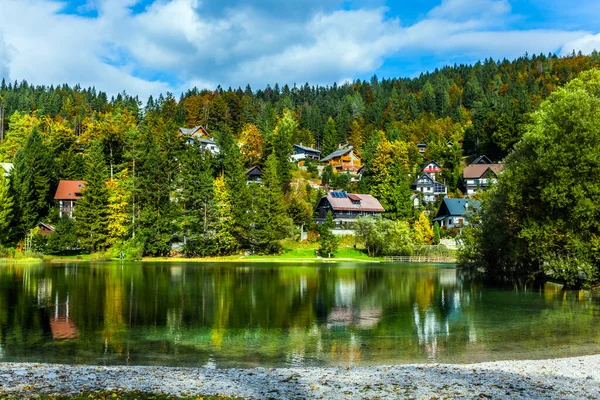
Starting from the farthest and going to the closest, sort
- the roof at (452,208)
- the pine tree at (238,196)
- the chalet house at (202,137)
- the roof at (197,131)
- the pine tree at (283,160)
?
the roof at (197,131)
the chalet house at (202,137)
the pine tree at (283,160)
the roof at (452,208)
the pine tree at (238,196)

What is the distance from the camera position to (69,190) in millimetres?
91812

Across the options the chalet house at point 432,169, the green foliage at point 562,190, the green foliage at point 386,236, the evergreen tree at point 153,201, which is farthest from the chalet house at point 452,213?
the green foliage at point 562,190

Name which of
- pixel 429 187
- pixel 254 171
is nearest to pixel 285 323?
pixel 254 171

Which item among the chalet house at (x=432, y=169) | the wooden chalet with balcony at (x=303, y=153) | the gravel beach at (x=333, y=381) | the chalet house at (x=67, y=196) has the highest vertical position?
the wooden chalet with balcony at (x=303, y=153)

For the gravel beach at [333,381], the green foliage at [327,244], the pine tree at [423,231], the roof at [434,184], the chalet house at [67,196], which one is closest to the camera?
the gravel beach at [333,381]

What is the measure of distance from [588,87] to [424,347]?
4032 cm

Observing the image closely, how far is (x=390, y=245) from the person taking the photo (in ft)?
269

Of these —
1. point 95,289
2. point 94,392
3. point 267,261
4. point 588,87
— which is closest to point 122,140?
point 267,261

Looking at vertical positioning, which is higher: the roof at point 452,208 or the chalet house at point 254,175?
the chalet house at point 254,175

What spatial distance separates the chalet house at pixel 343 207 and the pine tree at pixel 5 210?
2040 inches

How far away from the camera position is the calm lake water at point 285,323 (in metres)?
18.6

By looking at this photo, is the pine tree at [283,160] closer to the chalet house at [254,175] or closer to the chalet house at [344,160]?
the chalet house at [254,175]

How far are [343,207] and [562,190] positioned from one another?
61.1 meters

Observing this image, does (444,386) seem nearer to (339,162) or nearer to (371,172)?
(371,172)
